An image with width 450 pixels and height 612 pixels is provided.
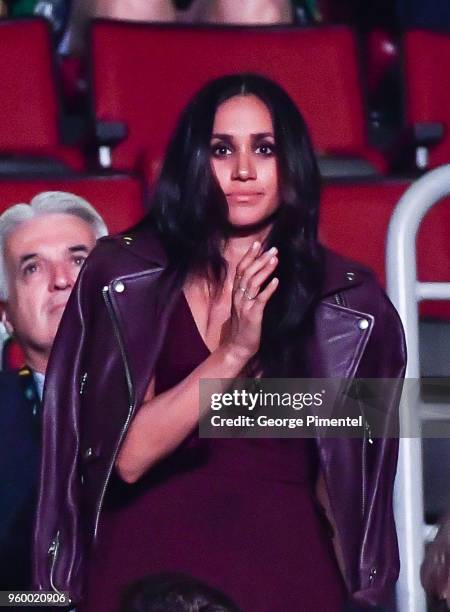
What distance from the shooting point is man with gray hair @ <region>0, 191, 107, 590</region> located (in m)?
1.04

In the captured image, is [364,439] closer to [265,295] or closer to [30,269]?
[265,295]

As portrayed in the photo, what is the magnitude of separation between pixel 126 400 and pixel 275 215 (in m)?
0.20

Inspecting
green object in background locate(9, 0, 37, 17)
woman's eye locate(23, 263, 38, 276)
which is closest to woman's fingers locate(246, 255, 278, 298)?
woman's eye locate(23, 263, 38, 276)

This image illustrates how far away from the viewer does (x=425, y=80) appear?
1.77m

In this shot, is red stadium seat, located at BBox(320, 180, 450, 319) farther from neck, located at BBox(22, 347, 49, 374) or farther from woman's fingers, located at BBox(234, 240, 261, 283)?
woman's fingers, located at BBox(234, 240, 261, 283)

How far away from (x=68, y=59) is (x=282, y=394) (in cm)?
95

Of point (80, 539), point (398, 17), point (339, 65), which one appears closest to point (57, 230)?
point (80, 539)

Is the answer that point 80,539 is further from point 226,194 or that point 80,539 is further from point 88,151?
point 88,151

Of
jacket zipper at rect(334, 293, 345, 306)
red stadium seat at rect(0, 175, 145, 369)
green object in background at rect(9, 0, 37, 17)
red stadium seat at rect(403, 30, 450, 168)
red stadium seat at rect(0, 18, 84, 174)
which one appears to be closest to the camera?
jacket zipper at rect(334, 293, 345, 306)

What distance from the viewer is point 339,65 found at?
174cm

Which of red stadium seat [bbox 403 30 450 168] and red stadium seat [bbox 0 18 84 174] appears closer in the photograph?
red stadium seat [bbox 0 18 84 174]

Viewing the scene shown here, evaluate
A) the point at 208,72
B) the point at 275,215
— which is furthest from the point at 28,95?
the point at 275,215

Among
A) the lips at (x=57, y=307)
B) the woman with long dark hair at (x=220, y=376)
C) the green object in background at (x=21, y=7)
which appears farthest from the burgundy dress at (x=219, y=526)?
Result: the green object in background at (x=21, y=7)

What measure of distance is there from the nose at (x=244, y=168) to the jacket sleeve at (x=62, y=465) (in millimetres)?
142
